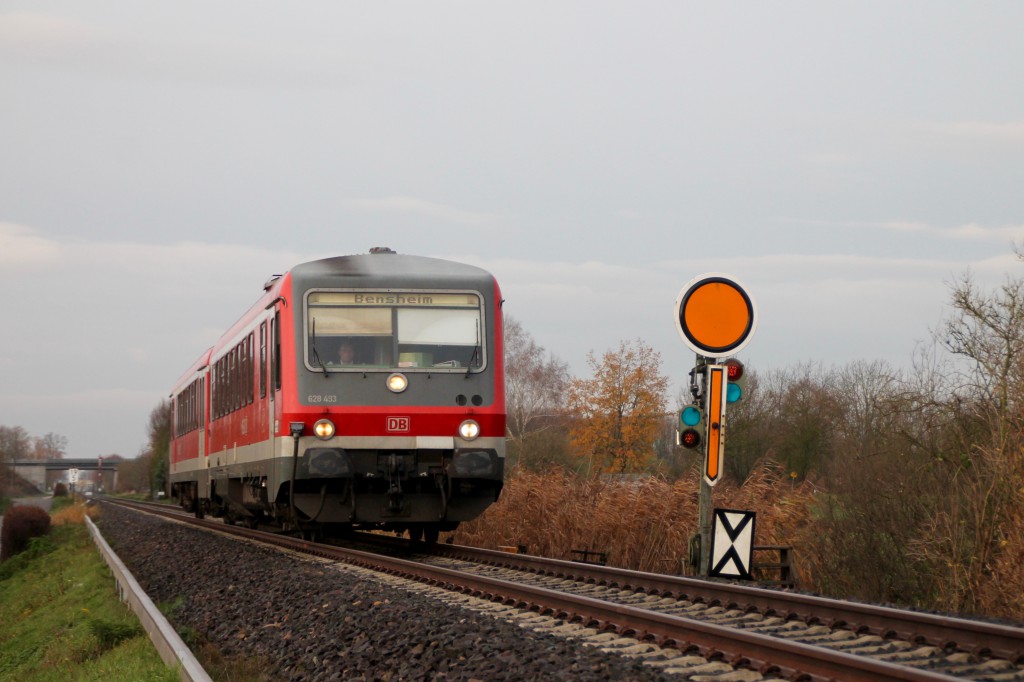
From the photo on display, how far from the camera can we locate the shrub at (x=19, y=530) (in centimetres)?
3186

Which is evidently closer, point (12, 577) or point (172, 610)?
point (172, 610)

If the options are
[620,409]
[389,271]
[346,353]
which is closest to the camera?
[346,353]

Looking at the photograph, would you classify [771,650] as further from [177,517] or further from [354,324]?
[177,517]

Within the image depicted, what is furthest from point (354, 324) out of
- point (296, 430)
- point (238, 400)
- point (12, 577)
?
point (12, 577)

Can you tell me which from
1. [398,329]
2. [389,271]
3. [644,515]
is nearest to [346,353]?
[398,329]

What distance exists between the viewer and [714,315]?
11.1 metres

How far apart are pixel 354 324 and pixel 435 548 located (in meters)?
3.56

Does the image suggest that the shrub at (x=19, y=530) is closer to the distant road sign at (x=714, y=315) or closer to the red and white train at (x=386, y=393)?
the red and white train at (x=386, y=393)

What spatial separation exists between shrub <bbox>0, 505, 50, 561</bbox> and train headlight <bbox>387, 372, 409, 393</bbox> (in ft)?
72.2

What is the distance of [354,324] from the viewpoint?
13.7m

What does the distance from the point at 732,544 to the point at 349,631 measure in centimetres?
374

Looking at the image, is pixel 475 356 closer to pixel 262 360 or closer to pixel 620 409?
pixel 262 360

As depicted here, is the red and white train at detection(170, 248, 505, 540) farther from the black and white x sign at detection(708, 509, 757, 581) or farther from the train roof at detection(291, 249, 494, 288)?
the black and white x sign at detection(708, 509, 757, 581)

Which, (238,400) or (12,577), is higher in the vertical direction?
(238,400)
